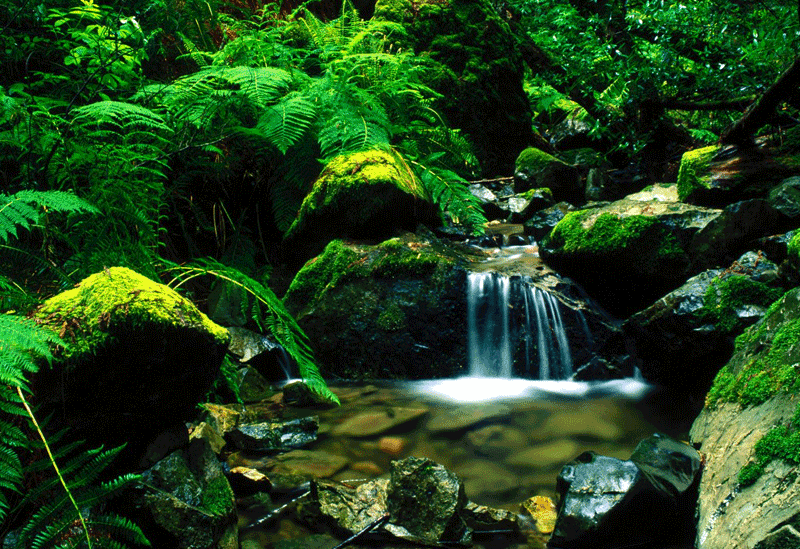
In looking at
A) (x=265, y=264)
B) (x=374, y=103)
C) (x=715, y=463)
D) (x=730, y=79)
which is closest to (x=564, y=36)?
(x=730, y=79)

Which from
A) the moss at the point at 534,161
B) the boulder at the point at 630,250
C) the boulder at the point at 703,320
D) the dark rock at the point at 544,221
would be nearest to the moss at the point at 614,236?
the boulder at the point at 630,250

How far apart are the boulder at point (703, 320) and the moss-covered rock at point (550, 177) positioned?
3983 mm

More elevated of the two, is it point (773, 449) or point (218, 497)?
A: point (773, 449)

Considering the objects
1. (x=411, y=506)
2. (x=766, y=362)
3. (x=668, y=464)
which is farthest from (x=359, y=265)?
(x=766, y=362)

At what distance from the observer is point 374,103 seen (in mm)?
4773

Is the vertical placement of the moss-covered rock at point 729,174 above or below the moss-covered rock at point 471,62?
below

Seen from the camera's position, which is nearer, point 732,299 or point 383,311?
point 732,299

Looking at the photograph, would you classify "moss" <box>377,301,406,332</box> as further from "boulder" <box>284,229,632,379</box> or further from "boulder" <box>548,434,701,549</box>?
"boulder" <box>548,434,701,549</box>

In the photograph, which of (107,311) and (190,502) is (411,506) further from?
(107,311)

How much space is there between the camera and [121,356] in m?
1.88

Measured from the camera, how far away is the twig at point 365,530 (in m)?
2.09

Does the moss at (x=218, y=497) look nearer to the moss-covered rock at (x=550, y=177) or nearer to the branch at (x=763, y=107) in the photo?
the branch at (x=763, y=107)

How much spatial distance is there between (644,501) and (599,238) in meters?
2.73

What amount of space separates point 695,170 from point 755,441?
3.50 meters
